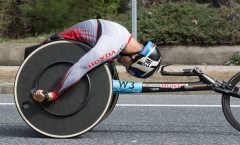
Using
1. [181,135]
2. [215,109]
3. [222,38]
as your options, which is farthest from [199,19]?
[181,135]

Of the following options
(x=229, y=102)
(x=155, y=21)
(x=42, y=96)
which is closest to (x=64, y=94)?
(x=42, y=96)

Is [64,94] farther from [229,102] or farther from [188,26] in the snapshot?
[188,26]

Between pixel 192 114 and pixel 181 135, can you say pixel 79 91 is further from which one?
pixel 192 114

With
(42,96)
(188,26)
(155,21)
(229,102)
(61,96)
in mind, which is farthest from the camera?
(155,21)

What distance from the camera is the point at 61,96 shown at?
5.22 meters

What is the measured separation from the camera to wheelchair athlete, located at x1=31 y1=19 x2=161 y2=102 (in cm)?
512

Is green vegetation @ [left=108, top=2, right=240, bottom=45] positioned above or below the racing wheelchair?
below

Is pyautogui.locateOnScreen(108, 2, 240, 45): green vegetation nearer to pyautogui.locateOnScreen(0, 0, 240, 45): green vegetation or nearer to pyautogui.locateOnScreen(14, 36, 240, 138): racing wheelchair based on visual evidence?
pyautogui.locateOnScreen(0, 0, 240, 45): green vegetation

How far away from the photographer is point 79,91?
523cm

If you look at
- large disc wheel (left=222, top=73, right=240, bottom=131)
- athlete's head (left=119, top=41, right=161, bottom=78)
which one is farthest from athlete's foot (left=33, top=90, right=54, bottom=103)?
large disc wheel (left=222, top=73, right=240, bottom=131)

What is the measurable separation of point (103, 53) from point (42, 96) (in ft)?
2.10

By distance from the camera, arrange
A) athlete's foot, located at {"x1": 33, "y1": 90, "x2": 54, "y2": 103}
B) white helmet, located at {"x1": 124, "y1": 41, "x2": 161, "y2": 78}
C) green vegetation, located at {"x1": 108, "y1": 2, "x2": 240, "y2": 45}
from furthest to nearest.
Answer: green vegetation, located at {"x1": 108, "y1": 2, "x2": 240, "y2": 45} → white helmet, located at {"x1": 124, "y1": 41, "x2": 161, "y2": 78} → athlete's foot, located at {"x1": 33, "y1": 90, "x2": 54, "y2": 103}

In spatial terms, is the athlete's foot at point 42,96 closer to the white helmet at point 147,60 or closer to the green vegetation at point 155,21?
the white helmet at point 147,60

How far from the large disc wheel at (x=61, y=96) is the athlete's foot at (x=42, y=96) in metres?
0.08
